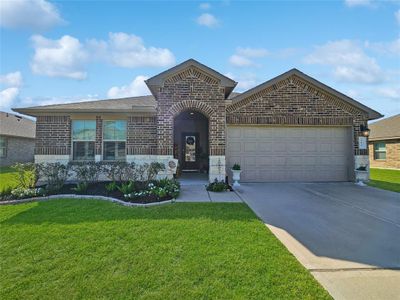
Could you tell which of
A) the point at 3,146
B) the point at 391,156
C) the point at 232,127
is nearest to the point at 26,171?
the point at 232,127

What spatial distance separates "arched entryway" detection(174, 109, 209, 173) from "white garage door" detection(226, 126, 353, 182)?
4.70 metres

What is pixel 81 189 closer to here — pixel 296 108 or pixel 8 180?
pixel 8 180

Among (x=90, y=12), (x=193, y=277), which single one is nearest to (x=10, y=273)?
(x=193, y=277)

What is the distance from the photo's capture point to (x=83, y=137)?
419 inches

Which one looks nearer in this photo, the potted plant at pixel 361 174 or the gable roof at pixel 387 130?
the potted plant at pixel 361 174

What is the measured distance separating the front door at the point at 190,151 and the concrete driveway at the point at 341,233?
23.7 ft

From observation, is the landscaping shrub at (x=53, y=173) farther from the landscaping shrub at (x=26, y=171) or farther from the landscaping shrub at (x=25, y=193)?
the landscaping shrub at (x=25, y=193)

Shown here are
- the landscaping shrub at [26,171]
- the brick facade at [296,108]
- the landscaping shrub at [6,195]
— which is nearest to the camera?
the landscaping shrub at [6,195]

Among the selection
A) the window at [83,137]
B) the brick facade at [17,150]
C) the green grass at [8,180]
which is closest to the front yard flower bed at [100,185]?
the window at [83,137]

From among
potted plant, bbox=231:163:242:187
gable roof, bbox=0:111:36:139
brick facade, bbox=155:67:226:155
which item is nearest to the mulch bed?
brick facade, bbox=155:67:226:155

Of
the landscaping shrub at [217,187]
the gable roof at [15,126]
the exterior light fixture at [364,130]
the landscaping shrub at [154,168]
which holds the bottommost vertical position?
the landscaping shrub at [217,187]

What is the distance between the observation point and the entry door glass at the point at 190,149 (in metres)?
15.8

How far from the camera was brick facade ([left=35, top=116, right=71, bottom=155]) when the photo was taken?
10328 mm

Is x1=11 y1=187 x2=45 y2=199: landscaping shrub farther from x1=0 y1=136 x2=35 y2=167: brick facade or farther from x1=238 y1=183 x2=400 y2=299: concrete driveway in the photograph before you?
x1=0 y1=136 x2=35 y2=167: brick facade
